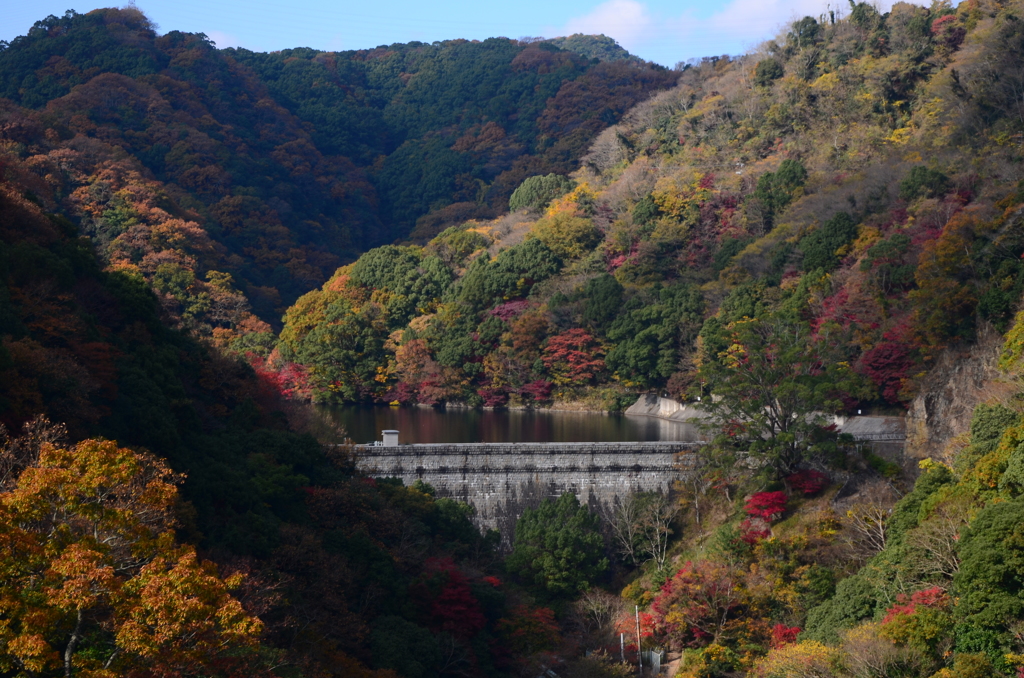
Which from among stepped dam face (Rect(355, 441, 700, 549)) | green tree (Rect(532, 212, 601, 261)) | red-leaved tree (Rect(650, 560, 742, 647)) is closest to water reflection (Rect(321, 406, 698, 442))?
stepped dam face (Rect(355, 441, 700, 549))

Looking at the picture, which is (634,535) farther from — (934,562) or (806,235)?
(806,235)

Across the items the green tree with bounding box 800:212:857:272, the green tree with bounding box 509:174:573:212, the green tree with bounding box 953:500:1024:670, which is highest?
the green tree with bounding box 509:174:573:212

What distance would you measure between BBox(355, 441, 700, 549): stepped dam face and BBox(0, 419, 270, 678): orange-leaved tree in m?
18.3

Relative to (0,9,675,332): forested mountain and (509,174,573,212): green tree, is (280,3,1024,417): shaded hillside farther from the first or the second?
(0,9,675,332): forested mountain

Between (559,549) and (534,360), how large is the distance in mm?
22730

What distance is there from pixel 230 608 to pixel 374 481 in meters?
15.5

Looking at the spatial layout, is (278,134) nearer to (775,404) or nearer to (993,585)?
(775,404)

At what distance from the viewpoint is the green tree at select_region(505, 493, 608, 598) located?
2777 centimetres

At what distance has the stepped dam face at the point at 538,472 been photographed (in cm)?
3109

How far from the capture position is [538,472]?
31688mm

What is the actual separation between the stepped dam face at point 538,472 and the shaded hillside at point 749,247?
7788 millimetres

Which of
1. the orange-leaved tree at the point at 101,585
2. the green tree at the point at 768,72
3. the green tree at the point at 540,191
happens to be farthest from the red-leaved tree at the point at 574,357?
the orange-leaved tree at the point at 101,585

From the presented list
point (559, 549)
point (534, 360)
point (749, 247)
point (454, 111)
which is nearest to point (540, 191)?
point (534, 360)

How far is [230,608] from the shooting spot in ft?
38.4
